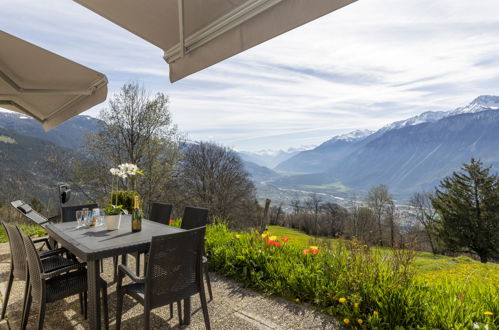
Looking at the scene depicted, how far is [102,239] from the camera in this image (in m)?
2.52

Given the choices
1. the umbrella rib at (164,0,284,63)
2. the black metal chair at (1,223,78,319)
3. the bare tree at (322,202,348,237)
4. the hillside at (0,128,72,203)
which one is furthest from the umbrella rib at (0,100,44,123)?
the bare tree at (322,202,348,237)

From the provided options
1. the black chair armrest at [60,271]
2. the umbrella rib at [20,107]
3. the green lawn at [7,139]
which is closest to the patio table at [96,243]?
the black chair armrest at [60,271]

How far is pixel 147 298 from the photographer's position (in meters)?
1.91

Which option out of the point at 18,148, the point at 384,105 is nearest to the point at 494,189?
the point at 18,148

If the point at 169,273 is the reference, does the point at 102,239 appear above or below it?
above

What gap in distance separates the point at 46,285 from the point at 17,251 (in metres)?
0.55

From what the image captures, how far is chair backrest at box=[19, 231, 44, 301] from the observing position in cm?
210

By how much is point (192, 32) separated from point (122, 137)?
1374 cm

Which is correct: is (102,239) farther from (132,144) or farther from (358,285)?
(132,144)

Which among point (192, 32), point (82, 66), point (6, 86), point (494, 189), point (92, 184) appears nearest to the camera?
point (192, 32)

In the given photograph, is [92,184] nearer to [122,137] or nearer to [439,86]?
[122,137]

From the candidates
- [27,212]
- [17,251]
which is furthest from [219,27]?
[27,212]

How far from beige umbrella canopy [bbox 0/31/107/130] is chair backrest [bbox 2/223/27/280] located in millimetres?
1884

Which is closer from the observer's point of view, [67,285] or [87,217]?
[67,285]
